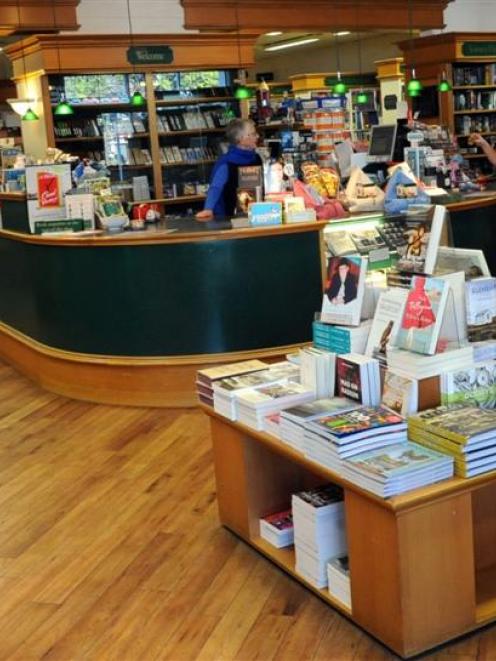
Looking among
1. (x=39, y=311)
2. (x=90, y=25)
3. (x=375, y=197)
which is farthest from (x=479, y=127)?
(x=39, y=311)

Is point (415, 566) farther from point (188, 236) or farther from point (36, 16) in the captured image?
point (36, 16)

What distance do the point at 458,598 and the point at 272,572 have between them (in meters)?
0.93

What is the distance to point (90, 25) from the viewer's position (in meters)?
10.0

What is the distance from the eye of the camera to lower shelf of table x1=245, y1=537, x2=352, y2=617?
3.36 meters

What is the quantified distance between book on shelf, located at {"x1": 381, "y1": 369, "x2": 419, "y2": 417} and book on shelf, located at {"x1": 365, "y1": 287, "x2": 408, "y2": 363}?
13 centimetres

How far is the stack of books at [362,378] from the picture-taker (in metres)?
3.46

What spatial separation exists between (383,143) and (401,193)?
1.26 meters

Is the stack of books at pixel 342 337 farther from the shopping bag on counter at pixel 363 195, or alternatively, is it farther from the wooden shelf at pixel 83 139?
the wooden shelf at pixel 83 139

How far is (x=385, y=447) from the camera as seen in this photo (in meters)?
3.16

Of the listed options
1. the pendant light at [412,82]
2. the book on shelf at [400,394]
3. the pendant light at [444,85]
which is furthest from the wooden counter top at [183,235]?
the pendant light at [444,85]

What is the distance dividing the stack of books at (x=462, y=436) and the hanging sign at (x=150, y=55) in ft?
A: 25.8

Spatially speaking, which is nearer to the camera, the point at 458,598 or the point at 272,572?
the point at 458,598

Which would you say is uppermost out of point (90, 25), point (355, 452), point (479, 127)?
point (90, 25)

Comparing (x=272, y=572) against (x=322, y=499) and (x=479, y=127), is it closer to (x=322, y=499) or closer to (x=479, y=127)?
(x=322, y=499)
